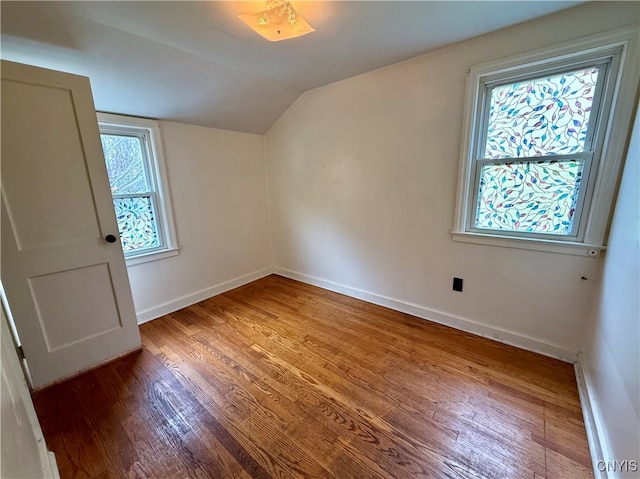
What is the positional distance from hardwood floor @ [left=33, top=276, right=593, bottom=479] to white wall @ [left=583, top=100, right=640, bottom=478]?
0.23 m

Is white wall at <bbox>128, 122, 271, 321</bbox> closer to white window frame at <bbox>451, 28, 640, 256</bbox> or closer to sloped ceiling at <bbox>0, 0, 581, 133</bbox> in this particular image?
sloped ceiling at <bbox>0, 0, 581, 133</bbox>

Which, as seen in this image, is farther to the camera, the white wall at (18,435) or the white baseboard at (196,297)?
the white baseboard at (196,297)

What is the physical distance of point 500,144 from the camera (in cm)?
194

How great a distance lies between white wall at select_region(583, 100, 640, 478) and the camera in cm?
103

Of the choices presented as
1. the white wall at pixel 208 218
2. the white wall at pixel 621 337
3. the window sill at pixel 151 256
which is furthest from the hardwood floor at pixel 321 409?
the window sill at pixel 151 256

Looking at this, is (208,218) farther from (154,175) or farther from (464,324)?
(464,324)

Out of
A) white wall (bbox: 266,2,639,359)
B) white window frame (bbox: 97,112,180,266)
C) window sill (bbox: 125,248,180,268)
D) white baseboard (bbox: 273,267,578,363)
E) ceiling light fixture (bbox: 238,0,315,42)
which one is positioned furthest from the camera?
window sill (bbox: 125,248,180,268)

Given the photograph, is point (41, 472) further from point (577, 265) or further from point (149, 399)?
point (577, 265)

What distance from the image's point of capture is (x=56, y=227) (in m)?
1.72

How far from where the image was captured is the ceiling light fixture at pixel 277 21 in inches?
57.0

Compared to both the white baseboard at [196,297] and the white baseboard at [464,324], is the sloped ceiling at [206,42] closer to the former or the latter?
the white baseboard at [196,297]

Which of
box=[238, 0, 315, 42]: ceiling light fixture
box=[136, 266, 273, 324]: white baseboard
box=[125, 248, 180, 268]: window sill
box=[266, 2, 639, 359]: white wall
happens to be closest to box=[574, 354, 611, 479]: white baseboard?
box=[266, 2, 639, 359]: white wall

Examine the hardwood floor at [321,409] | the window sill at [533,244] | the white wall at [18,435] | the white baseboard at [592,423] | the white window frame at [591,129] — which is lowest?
the hardwood floor at [321,409]

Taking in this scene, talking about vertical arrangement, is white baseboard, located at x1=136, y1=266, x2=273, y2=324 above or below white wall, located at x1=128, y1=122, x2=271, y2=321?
below
